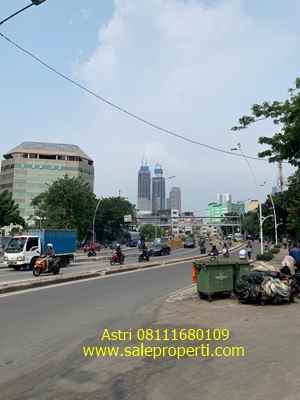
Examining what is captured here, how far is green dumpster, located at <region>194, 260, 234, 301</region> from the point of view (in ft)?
46.1

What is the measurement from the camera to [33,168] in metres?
154

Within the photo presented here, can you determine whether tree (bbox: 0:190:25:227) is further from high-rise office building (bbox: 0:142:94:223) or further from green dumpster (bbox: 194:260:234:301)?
high-rise office building (bbox: 0:142:94:223)

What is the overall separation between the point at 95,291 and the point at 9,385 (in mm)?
11024

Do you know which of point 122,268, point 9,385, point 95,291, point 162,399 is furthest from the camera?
point 122,268

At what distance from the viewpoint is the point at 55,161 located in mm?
155375

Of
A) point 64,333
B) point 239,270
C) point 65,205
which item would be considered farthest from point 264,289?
point 65,205

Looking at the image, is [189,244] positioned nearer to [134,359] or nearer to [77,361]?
[134,359]

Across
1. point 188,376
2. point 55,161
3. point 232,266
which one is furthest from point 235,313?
point 55,161

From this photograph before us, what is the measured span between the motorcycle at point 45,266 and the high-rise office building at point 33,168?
127211 mm

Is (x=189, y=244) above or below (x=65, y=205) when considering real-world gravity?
below

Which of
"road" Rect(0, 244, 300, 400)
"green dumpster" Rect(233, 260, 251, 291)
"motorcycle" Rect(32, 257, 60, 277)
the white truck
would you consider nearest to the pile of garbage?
"road" Rect(0, 244, 300, 400)

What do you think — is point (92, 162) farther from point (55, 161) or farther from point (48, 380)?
point (48, 380)

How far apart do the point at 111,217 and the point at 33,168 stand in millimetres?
62465

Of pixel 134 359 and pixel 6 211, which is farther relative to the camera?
pixel 6 211
